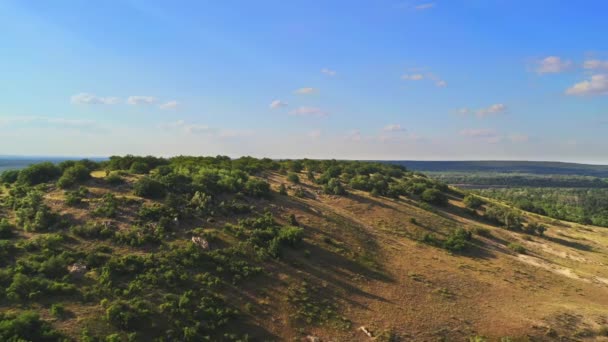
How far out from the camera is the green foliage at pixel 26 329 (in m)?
16.3

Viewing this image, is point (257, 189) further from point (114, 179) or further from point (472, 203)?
point (472, 203)

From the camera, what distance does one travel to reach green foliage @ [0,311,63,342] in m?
16.3

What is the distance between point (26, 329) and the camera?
55.3ft

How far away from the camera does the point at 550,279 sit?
120ft

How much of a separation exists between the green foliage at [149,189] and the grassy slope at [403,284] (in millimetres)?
1698

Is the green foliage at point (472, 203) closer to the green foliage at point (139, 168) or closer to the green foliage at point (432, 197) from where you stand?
the green foliage at point (432, 197)

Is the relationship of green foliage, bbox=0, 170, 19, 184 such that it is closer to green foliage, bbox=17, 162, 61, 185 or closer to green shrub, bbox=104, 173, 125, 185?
green foliage, bbox=17, 162, 61, 185

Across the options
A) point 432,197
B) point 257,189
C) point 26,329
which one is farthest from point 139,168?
point 432,197

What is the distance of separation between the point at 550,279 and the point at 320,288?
2684 cm

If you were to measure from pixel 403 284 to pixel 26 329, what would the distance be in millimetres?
26041

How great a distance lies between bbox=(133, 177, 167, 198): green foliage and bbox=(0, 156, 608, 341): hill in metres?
0.11

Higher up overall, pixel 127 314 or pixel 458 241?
pixel 127 314

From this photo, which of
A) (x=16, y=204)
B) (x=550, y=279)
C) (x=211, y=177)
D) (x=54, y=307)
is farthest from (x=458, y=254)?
(x=16, y=204)

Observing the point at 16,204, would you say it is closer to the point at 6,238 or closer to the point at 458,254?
the point at 6,238
